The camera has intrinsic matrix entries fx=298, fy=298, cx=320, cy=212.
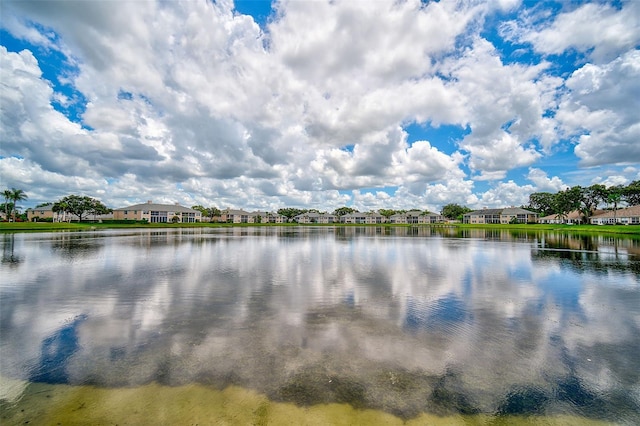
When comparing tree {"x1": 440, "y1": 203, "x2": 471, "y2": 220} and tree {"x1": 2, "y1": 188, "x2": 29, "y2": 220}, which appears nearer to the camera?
tree {"x1": 2, "y1": 188, "x2": 29, "y2": 220}

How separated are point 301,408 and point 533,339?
7.57m

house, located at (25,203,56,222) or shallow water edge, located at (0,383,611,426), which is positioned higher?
house, located at (25,203,56,222)

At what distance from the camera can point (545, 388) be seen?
6.39m

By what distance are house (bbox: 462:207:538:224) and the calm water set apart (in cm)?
16227

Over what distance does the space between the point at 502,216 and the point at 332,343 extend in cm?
17978

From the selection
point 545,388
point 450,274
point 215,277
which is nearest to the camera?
point 545,388

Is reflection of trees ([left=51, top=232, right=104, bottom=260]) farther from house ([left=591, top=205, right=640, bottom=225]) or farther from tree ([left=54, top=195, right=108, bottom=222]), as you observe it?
house ([left=591, top=205, right=640, bottom=225])

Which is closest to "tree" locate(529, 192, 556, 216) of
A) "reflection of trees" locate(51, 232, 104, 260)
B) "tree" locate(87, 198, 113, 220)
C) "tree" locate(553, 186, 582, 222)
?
"tree" locate(553, 186, 582, 222)

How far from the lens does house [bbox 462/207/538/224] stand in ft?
505

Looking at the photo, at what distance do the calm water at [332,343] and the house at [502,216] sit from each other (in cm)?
16227

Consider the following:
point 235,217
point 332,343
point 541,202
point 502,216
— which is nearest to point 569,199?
point 502,216

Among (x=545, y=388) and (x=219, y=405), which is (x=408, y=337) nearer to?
(x=545, y=388)

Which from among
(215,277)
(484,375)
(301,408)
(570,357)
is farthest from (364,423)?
(215,277)

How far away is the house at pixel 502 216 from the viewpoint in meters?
154
